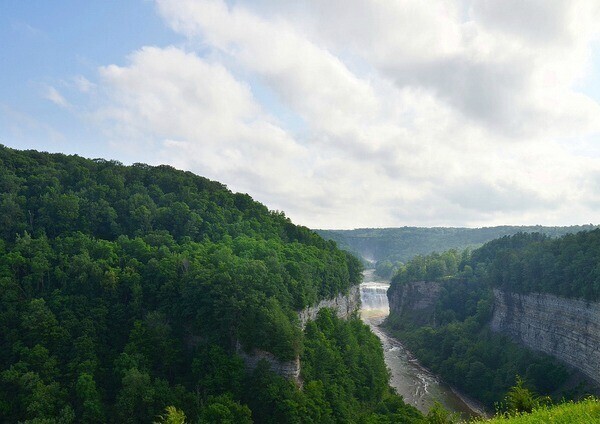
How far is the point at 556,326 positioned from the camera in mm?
Answer: 65688

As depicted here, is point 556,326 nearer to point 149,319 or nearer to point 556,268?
point 556,268

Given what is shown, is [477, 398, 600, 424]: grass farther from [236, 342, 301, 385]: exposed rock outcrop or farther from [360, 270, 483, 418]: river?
[360, 270, 483, 418]: river

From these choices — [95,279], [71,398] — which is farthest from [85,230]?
[71,398]

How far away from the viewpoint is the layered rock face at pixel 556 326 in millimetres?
57469

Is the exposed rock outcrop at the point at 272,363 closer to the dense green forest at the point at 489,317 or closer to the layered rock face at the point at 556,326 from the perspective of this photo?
the dense green forest at the point at 489,317

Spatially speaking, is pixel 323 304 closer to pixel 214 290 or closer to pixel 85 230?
pixel 214 290

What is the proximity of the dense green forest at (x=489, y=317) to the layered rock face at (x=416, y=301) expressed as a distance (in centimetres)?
196

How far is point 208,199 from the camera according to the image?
71.1 meters

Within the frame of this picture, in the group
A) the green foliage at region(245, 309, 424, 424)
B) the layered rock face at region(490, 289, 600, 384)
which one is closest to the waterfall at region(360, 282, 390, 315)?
the layered rock face at region(490, 289, 600, 384)

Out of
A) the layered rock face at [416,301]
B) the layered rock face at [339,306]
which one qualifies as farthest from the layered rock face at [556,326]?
the layered rock face at [416,301]

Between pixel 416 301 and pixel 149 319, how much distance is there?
9162 centimetres

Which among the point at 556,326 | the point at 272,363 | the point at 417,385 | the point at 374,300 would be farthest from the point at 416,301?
the point at 272,363

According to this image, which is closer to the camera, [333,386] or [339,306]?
[333,386]

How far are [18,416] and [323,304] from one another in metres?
37.4
